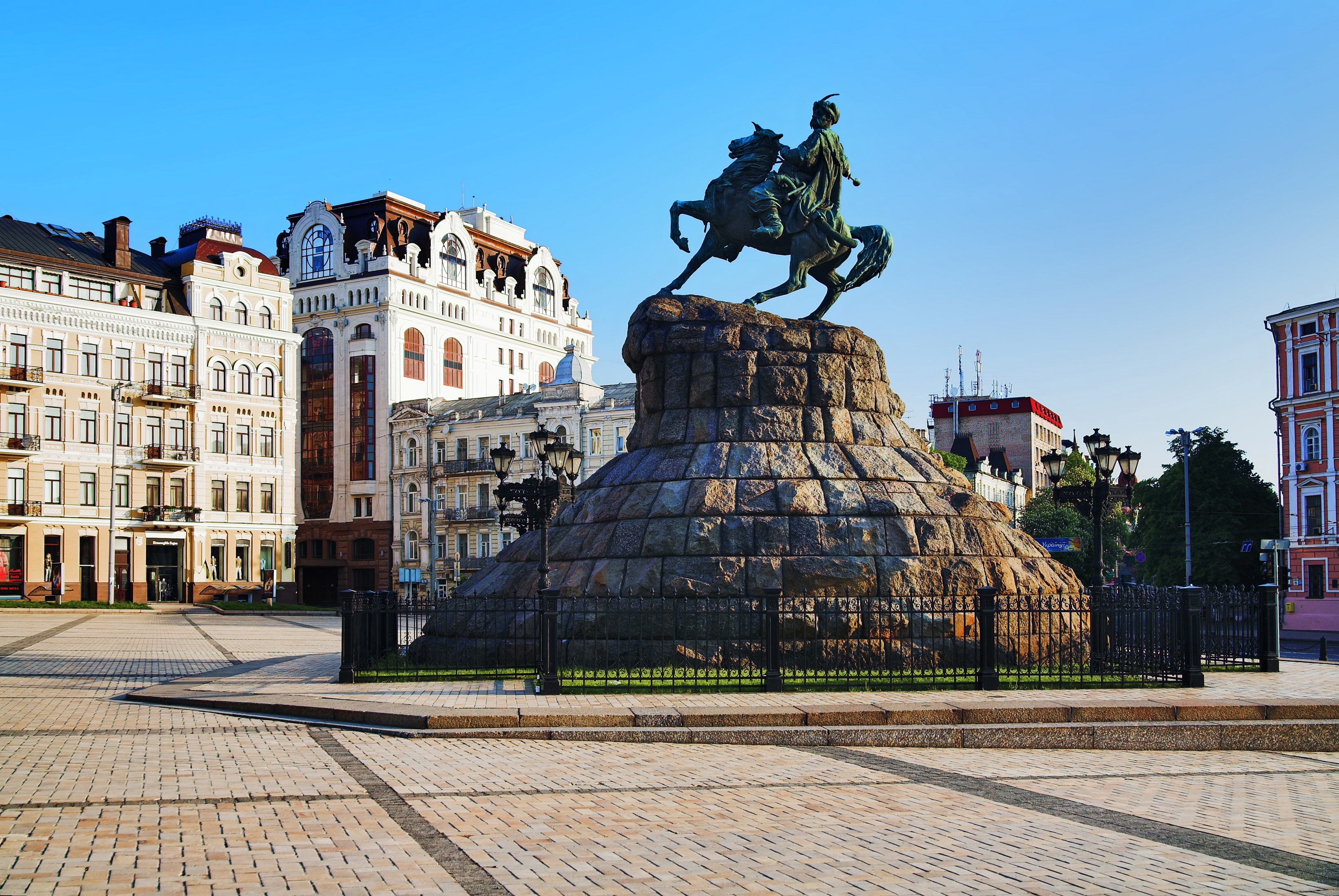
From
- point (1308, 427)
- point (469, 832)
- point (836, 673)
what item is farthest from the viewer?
point (1308, 427)

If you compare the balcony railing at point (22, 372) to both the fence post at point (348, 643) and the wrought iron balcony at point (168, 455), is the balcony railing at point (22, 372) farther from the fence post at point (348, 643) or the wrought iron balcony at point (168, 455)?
the fence post at point (348, 643)

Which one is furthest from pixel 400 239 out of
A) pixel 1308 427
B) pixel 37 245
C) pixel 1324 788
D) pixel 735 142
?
pixel 1324 788

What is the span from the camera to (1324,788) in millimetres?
9922

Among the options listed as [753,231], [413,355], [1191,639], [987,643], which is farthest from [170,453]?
[1191,639]

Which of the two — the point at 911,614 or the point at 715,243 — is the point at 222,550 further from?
the point at 911,614

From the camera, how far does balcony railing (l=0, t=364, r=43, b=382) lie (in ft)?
169

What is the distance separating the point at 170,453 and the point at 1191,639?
5131 cm

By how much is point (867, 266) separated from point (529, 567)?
7478mm

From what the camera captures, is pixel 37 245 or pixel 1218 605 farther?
pixel 37 245

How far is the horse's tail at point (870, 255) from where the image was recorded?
20.6m

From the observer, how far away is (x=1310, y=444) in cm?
5366

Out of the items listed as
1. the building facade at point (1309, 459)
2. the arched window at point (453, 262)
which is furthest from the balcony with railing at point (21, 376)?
the building facade at point (1309, 459)

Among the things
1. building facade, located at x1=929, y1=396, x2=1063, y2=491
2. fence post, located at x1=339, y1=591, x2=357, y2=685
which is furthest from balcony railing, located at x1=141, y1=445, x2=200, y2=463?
building facade, located at x1=929, y1=396, x2=1063, y2=491

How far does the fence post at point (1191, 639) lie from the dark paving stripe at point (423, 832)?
9.76 m
